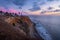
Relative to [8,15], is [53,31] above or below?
below

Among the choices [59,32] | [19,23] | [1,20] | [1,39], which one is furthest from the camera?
[59,32]

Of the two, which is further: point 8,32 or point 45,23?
point 45,23

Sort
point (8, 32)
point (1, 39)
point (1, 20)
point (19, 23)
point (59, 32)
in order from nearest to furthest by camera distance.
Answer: point (1, 39), point (8, 32), point (1, 20), point (19, 23), point (59, 32)

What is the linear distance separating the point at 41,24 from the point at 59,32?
113 inches

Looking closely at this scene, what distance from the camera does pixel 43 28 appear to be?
28438 millimetres

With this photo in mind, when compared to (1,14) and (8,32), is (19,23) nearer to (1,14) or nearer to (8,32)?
(1,14)

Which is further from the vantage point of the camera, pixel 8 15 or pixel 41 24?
pixel 41 24

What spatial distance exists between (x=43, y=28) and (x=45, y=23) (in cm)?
106

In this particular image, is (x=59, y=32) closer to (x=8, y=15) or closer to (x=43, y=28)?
(x=43, y=28)

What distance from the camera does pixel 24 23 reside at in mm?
20922

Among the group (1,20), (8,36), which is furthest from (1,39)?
(1,20)

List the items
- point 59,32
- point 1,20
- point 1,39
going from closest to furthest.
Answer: point 1,39 → point 1,20 → point 59,32

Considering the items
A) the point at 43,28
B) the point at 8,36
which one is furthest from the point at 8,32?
the point at 43,28

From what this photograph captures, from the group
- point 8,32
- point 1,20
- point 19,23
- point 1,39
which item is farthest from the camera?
point 19,23
